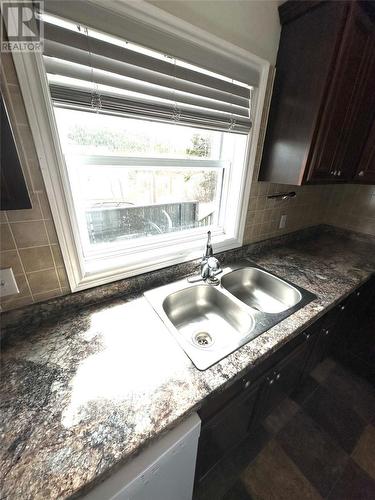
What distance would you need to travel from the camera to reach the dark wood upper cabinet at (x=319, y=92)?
880 mm

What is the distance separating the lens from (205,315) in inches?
45.1

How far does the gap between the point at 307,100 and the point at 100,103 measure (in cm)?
96

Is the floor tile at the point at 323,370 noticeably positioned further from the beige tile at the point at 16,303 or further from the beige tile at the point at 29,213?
the beige tile at the point at 29,213

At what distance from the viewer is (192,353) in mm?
725

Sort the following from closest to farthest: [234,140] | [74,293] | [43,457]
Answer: [43,457]
[74,293]
[234,140]

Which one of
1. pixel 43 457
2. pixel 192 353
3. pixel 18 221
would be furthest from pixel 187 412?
pixel 18 221

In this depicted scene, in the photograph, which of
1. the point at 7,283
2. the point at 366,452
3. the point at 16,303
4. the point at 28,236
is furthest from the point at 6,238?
the point at 366,452

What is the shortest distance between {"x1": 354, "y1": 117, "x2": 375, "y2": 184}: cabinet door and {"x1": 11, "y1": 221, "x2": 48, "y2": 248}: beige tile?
73.4 inches

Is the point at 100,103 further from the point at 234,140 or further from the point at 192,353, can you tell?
the point at 192,353

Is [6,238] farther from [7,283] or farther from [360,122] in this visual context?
[360,122]

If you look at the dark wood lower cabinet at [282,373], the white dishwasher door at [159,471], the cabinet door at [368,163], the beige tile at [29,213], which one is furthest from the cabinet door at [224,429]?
the cabinet door at [368,163]

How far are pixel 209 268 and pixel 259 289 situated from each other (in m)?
0.44

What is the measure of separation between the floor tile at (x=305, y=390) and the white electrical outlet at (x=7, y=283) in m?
1.76

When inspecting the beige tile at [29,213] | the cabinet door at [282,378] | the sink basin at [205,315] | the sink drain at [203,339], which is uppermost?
the beige tile at [29,213]
